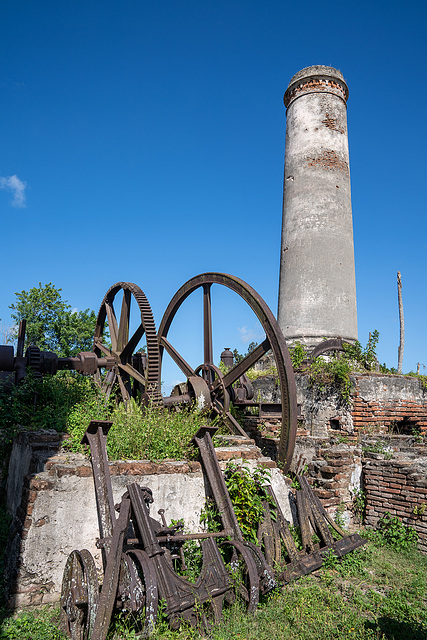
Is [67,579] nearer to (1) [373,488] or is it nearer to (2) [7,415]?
(2) [7,415]

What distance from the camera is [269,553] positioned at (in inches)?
167

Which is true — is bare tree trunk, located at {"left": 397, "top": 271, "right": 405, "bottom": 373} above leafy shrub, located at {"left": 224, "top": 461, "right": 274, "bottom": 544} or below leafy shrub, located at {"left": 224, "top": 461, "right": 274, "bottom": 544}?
above

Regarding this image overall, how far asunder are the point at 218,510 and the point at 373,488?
8.89 feet

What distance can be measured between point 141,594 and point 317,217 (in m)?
9.39

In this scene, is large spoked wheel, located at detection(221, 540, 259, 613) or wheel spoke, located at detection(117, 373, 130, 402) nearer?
large spoked wheel, located at detection(221, 540, 259, 613)

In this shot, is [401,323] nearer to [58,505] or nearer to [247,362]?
[247,362]

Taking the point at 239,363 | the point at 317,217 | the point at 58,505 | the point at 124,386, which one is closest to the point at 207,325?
the point at 239,363

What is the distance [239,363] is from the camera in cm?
633

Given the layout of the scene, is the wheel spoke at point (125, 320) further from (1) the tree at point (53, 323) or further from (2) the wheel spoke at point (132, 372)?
(1) the tree at point (53, 323)

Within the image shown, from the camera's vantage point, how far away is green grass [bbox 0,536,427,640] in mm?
3260

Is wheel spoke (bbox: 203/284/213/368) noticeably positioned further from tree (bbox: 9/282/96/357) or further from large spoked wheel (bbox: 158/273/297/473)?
tree (bbox: 9/282/96/357)

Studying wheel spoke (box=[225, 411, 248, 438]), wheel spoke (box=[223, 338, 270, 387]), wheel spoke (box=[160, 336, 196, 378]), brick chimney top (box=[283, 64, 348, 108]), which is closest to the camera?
wheel spoke (box=[223, 338, 270, 387])

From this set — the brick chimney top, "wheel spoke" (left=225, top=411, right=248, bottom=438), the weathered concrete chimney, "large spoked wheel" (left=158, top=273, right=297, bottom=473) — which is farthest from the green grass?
the brick chimney top

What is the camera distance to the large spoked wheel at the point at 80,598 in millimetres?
3076
